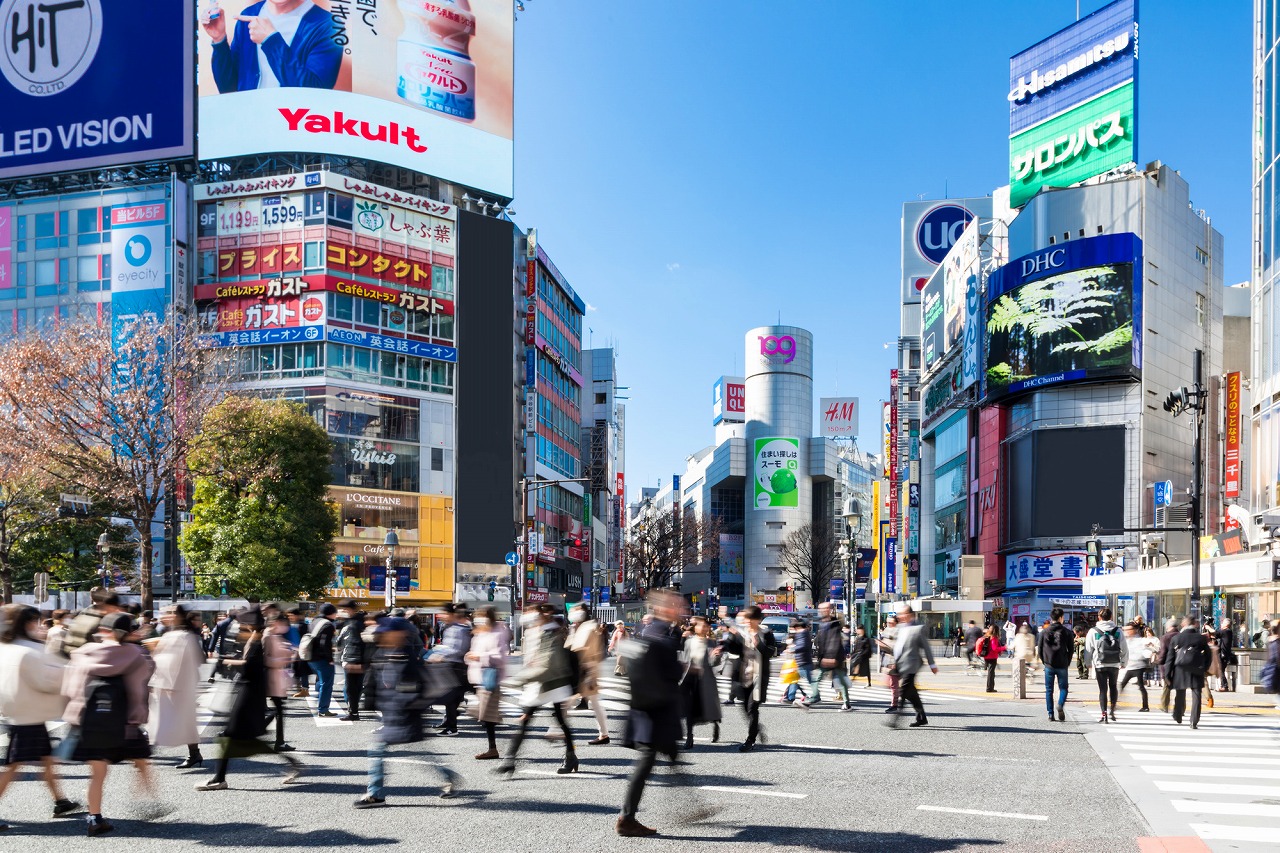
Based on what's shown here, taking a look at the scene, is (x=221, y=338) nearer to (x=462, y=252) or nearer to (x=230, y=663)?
(x=462, y=252)

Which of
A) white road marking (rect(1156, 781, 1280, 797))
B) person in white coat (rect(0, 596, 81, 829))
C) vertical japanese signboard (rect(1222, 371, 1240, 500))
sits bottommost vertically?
white road marking (rect(1156, 781, 1280, 797))

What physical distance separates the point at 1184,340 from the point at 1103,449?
8.11 meters

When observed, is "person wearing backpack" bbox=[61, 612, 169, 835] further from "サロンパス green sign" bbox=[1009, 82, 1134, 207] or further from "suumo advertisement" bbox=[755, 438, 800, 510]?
"suumo advertisement" bbox=[755, 438, 800, 510]

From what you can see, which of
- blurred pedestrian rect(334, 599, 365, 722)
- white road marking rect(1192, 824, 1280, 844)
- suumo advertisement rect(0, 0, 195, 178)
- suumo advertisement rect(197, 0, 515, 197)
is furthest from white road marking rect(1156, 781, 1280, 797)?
suumo advertisement rect(197, 0, 515, 197)

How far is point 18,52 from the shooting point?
47.3m

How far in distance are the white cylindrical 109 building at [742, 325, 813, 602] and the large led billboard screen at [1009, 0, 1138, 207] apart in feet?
306

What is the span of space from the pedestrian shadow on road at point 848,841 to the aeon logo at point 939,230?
354 ft

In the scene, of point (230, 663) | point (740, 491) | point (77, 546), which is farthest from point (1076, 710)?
point (740, 491)

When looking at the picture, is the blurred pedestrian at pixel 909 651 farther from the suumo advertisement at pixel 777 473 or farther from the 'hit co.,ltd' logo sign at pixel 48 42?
the suumo advertisement at pixel 777 473

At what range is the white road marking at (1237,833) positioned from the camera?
9.07m

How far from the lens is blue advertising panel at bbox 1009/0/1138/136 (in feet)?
222

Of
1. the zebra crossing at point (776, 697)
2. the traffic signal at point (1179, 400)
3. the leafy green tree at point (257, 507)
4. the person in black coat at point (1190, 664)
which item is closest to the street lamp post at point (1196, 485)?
the traffic signal at point (1179, 400)

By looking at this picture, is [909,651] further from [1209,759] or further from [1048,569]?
[1048,569]

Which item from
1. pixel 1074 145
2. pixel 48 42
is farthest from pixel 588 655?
pixel 1074 145
